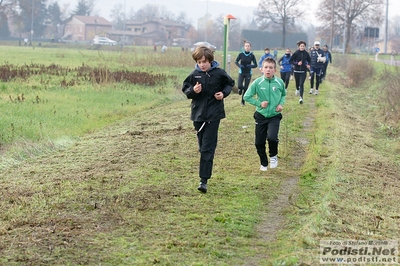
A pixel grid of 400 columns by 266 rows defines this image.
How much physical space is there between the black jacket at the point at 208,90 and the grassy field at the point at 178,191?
0.97 meters

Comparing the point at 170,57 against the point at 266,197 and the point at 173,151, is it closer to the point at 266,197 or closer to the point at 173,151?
the point at 173,151

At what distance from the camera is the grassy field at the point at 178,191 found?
587 cm

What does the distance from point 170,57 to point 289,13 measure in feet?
243

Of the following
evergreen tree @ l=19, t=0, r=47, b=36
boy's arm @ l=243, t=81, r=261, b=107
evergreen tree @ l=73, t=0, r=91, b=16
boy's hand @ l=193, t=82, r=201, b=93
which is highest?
evergreen tree @ l=73, t=0, r=91, b=16

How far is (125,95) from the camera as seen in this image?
66.4 ft

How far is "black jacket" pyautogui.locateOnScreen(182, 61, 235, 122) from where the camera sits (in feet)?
26.5

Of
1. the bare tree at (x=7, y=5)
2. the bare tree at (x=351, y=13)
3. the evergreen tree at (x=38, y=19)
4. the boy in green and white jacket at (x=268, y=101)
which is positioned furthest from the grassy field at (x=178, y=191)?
the evergreen tree at (x=38, y=19)

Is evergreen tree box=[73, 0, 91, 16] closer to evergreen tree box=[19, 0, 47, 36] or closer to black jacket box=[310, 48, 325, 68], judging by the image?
evergreen tree box=[19, 0, 47, 36]

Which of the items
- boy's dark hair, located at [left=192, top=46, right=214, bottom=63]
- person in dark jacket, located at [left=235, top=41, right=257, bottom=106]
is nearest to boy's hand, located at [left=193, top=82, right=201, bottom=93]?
boy's dark hair, located at [left=192, top=46, right=214, bottom=63]

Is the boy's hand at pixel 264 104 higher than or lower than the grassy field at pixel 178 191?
higher

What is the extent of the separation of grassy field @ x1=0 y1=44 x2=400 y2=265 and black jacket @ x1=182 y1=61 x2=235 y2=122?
0.97 metres

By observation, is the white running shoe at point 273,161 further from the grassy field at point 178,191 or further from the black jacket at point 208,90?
the black jacket at point 208,90

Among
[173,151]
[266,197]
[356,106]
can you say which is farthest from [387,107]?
[266,197]

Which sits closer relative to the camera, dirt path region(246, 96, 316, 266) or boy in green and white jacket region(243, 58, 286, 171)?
dirt path region(246, 96, 316, 266)
